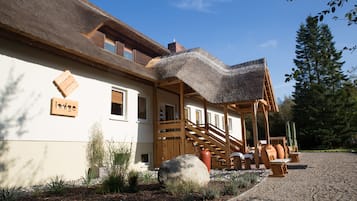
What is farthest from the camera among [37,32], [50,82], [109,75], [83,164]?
[109,75]

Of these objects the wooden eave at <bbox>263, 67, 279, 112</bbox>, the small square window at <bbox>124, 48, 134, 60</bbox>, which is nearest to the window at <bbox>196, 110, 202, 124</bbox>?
the wooden eave at <bbox>263, 67, 279, 112</bbox>

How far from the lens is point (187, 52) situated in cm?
1430

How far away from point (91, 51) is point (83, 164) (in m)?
4.04

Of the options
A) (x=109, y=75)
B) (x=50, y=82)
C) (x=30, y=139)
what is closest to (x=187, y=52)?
(x=109, y=75)

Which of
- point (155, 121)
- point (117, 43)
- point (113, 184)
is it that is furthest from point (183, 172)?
point (117, 43)

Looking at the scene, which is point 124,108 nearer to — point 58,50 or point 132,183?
point 58,50

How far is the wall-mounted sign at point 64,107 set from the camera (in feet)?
26.7

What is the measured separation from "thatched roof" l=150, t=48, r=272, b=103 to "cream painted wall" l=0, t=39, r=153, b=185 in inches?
131

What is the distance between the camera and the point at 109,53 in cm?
1051

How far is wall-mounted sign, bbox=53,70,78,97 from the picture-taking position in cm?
838

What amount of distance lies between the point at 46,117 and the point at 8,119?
1128 mm

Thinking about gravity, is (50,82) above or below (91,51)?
below

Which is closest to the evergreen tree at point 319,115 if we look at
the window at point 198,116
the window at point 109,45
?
the window at point 198,116

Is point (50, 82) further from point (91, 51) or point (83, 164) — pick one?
point (83, 164)
